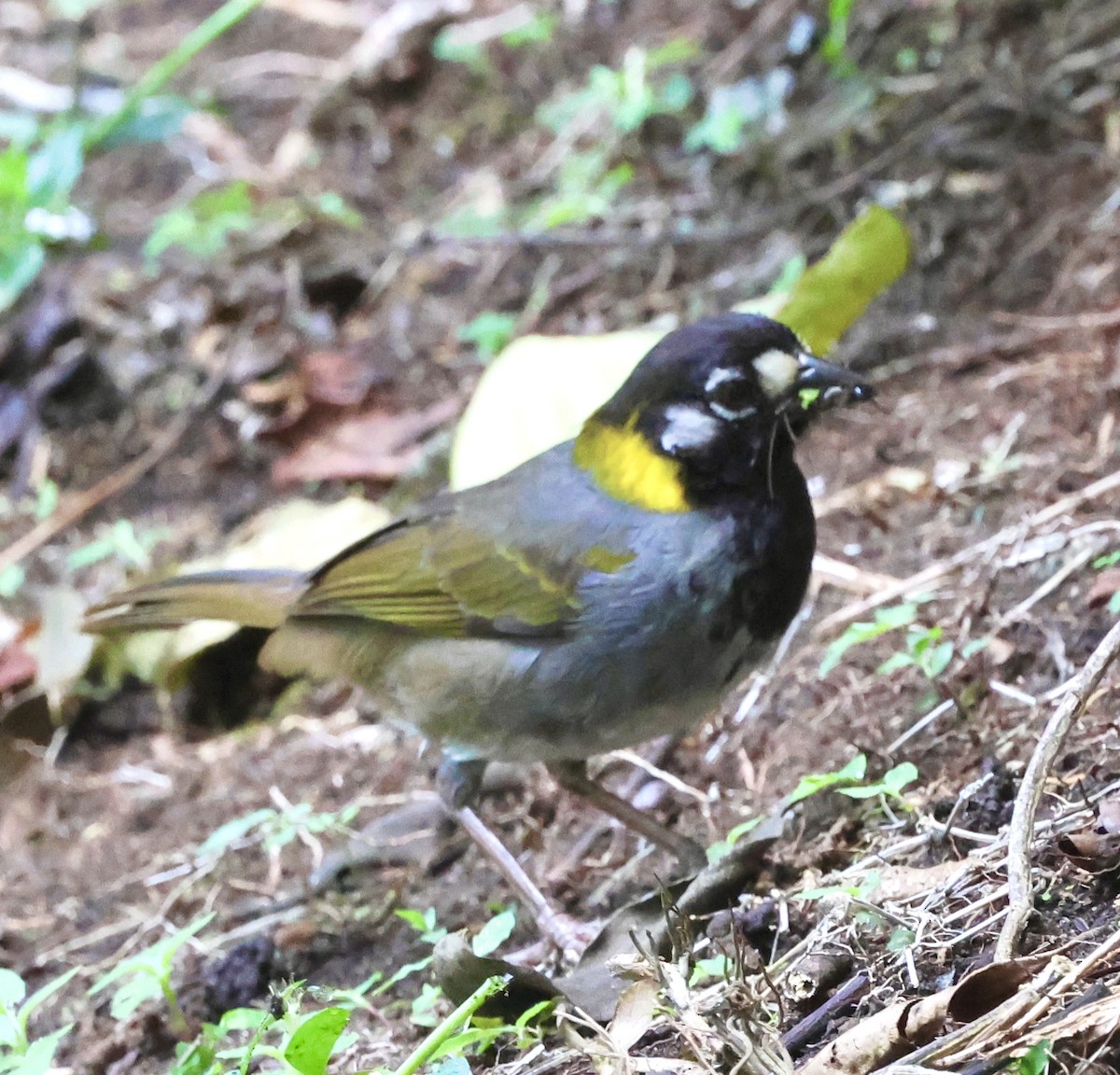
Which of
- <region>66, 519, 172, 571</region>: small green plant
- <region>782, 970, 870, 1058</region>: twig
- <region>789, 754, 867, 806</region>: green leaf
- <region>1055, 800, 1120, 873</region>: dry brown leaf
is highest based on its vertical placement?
<region>1055, 800, 1120, 873</region>: dry brown leaf

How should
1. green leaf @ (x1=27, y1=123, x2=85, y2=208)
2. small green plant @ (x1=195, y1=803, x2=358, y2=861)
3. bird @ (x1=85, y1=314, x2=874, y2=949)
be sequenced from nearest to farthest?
bird @ (x1=85, y1=314, x2=874, y2=949)
small green plant @ (x1=195, y1=803, x2=358, y2=861)
green leaf @ (x1=27, y1=123, x2=85, y2=208)

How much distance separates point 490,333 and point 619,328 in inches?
23.2

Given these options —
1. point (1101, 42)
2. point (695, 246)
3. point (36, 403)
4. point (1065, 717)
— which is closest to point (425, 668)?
point (1065, 717)

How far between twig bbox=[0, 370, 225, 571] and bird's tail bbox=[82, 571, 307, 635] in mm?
1666

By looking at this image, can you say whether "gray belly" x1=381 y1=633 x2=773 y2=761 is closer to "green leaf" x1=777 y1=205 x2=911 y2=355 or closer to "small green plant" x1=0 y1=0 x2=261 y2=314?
"green leaf" x1=777 y1=205 x2=911 y2=355

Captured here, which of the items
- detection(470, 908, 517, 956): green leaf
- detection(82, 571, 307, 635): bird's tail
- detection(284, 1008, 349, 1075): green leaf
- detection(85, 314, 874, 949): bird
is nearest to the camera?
detection(284, 1008, 349, 1075): green leaf

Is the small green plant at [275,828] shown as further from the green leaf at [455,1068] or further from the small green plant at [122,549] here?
the small green plant at [122,549]

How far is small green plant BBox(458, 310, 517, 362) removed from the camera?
18.3ft

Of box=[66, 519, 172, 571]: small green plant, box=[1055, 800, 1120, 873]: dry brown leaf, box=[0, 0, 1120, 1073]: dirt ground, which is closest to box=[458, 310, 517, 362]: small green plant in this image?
box=[0, 0, 1120, 1073]: dirt ground

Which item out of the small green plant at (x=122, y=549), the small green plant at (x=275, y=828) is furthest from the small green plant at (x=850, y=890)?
the small green plant at (x=122, y=549)

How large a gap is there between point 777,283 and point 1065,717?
3188mm

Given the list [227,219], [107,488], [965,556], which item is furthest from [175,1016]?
[227,219]

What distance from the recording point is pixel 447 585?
3.33 metres

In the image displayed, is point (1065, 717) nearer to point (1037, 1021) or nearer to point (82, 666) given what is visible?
point (1037, 1021)
